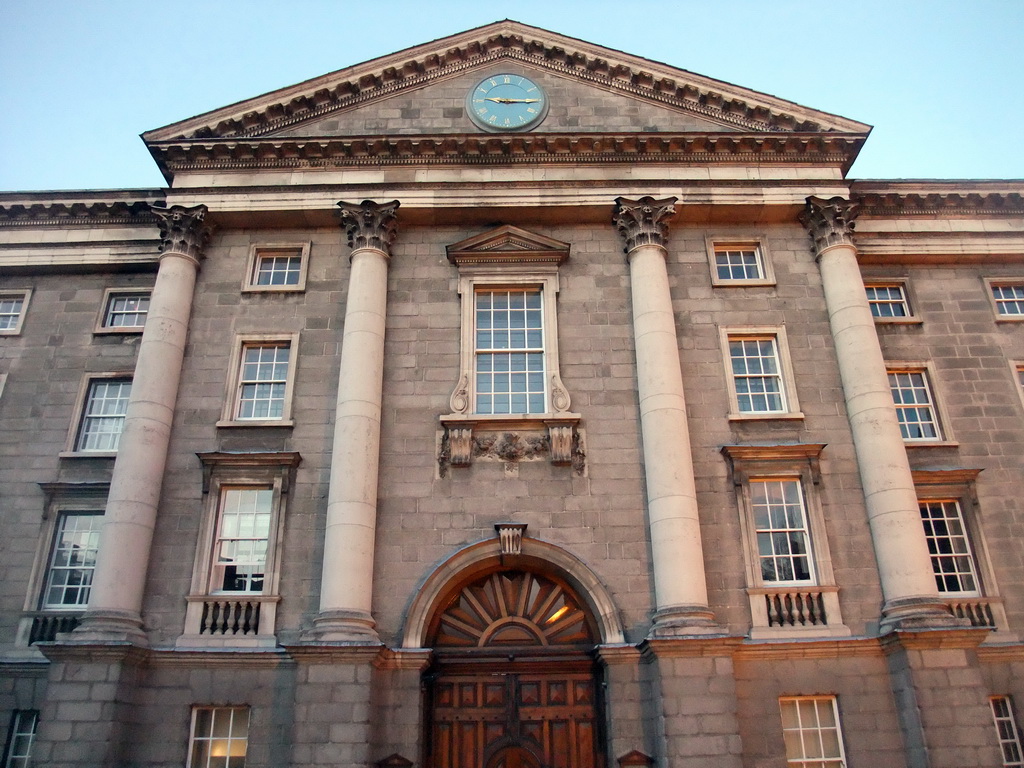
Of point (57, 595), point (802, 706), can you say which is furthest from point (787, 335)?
point (57, 595)

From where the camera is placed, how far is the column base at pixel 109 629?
15327mm

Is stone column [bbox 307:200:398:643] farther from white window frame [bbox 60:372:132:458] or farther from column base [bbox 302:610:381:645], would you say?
white window frame [bbox 60:372:132:458]

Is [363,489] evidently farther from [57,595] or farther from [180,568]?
[57,595]

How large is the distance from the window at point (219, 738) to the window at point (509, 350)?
20.9 feet

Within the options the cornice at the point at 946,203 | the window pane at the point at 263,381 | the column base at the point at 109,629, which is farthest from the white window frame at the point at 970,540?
the column base at the point at 109,629

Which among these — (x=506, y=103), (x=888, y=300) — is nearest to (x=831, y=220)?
(x=888, y=300)

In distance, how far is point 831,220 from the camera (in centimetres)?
1991

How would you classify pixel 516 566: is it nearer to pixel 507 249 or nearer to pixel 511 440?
pixel 511 440

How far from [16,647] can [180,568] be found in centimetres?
408

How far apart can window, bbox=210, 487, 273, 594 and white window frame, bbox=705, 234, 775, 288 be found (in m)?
11.8

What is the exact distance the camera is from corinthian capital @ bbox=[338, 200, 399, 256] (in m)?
19.7

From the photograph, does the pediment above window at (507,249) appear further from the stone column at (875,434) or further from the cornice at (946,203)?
the cornice at (946,203)

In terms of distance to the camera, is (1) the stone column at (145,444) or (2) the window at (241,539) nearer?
(1) the stone column at (145,444)

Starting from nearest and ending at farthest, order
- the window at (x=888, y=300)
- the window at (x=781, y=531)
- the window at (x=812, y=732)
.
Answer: the window at (x=812, y=732) < the window at (x=781, y=531) < the window at (x=888, y=300)
